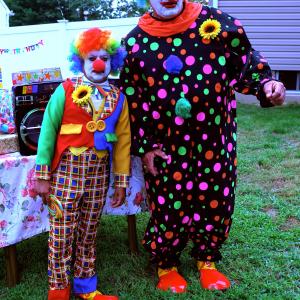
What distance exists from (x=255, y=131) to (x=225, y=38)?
448cm

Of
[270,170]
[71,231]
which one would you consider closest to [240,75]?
[71,231]

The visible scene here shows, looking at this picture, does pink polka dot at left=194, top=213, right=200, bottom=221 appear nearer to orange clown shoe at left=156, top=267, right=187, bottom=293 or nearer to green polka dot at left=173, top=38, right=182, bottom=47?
orange clown shoe at left=156, top=267, right=187, bottom=293

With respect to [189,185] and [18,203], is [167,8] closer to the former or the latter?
[189,185]

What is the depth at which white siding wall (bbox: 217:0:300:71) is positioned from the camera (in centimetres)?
866

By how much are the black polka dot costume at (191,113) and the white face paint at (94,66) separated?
167 mm

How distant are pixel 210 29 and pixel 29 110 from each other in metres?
1.01

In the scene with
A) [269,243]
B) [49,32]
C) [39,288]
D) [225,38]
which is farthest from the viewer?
[49,32]

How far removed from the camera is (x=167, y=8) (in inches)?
87.0

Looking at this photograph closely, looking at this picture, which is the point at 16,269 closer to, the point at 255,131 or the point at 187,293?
the point at 187,293

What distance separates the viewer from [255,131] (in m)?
6.60

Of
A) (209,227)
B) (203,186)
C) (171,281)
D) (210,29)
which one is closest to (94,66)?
(210,29)

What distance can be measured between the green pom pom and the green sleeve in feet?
1.75

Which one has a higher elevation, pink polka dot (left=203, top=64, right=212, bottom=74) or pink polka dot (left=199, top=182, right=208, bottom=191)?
pink polka dot (left=203, top=64, right=212, bottom=74)

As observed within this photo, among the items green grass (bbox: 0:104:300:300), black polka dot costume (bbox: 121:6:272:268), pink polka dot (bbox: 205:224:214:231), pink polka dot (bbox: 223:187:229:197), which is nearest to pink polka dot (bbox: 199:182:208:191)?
black polka dot costume (bbox: 121:6:272:268)
